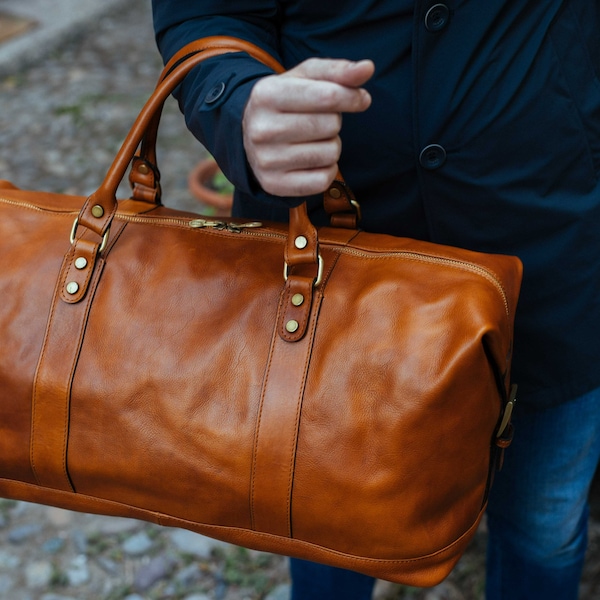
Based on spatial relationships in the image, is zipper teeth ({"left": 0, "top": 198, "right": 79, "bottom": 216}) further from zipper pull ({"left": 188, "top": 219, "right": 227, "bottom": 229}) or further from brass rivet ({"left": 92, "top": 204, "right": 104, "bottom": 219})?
zipper pull ({"left": 188, "top": 219, "right": 227, "bottom": 229})

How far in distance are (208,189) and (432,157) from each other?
2.93 metres

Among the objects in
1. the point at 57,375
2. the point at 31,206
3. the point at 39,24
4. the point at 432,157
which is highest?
the point at 39,24

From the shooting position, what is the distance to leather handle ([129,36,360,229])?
1.17 meters

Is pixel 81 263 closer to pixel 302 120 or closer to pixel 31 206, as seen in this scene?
pixel 31 206

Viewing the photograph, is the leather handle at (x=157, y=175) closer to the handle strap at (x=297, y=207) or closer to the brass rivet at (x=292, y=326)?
the handle strap at (x=297, y=207)

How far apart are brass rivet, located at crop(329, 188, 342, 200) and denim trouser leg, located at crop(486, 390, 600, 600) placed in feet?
1.65

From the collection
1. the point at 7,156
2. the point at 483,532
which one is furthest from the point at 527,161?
the point at 7,156

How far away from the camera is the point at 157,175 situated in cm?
138

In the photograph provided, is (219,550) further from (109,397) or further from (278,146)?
(278,146)

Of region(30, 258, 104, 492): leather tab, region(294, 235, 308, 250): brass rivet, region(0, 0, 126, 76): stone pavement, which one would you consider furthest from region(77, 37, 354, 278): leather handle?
region(0, 0, 126, 76): stone pavement

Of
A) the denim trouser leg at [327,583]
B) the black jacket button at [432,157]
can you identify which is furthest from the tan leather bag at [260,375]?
the denim trouser leg at [327,583]

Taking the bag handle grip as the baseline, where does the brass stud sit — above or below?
below

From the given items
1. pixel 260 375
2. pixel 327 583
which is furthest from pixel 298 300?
pixel 327 583

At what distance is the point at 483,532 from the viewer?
7.89 feet
